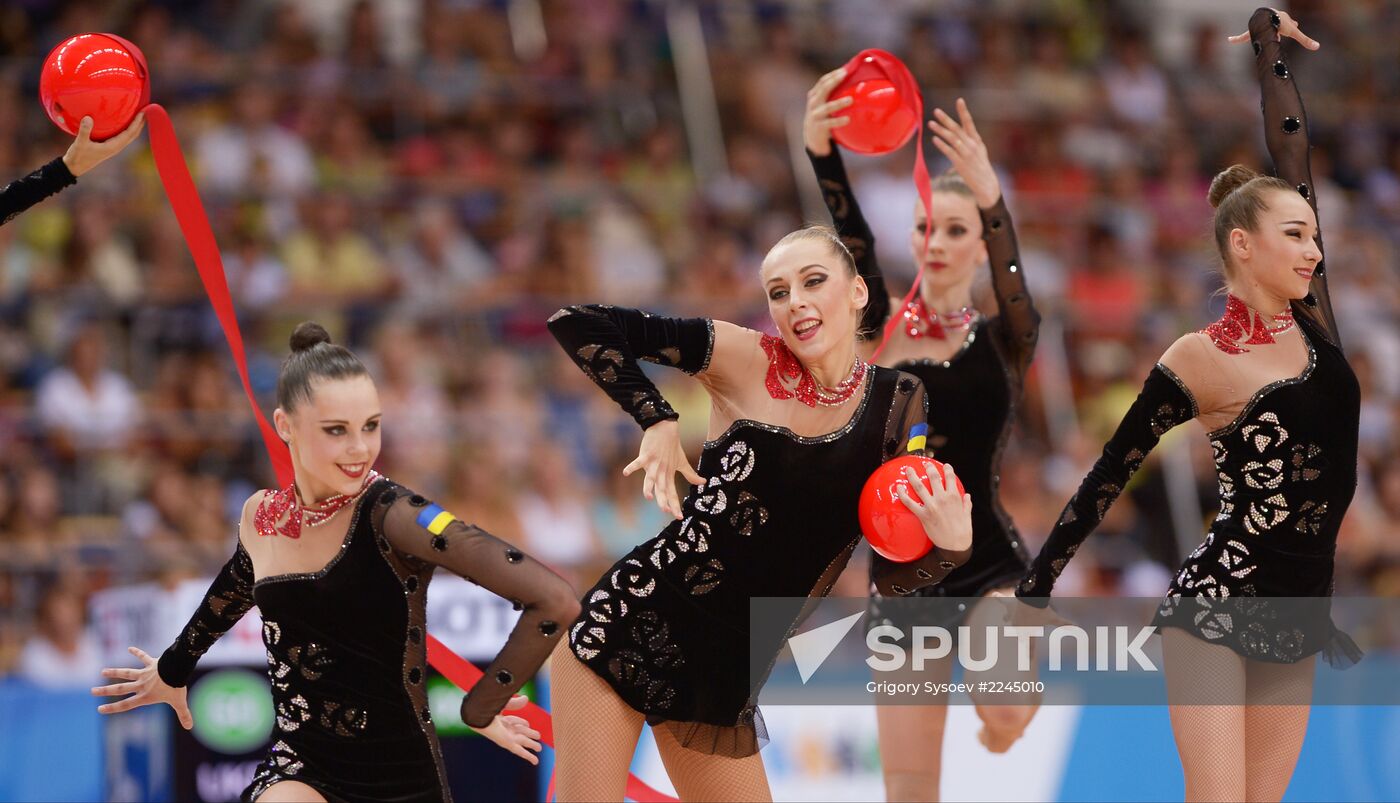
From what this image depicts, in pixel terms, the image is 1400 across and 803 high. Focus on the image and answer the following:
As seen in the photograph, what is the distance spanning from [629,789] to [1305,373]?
2.05 m

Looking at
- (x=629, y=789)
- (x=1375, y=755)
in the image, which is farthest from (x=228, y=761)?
(x=1375, y=755)

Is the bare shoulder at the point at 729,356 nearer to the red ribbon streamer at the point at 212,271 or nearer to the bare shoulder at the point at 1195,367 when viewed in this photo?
the bare shoulder at the point at 1195,367

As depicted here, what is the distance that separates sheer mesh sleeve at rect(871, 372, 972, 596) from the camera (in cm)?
363

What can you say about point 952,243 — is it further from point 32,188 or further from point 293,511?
point 32,188

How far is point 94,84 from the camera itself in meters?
4.11

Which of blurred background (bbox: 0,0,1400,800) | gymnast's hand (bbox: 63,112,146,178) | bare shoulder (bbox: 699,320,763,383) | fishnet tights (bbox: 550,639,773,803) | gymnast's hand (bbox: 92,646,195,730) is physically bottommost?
fishnet tights (bbox: 550,639,773,803)

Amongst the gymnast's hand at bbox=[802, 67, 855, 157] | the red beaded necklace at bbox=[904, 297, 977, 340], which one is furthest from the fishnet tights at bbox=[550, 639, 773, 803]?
the gymnast's hand at bbox=[802, 67, 855, 157]

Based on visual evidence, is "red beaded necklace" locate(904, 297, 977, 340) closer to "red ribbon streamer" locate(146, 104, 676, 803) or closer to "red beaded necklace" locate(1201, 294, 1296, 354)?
"red beaded necklace" locate(1201, 294, 1296, 354)

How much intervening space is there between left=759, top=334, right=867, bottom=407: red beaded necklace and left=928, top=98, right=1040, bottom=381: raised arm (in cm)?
105

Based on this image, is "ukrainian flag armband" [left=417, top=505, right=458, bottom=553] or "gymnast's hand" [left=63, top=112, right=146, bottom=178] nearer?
"ukrainian flag armband" [left=417, top=505, right=458, bottom=553]

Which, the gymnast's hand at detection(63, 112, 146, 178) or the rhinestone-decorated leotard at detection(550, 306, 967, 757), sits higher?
the gymnast's hand at detection(63, 112, 146, 178)

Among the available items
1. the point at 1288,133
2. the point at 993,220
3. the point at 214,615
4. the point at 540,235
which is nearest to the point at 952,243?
the point at 993,220

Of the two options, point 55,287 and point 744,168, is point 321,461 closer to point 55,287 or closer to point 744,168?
point 55,287

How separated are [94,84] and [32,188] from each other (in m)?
0.31
